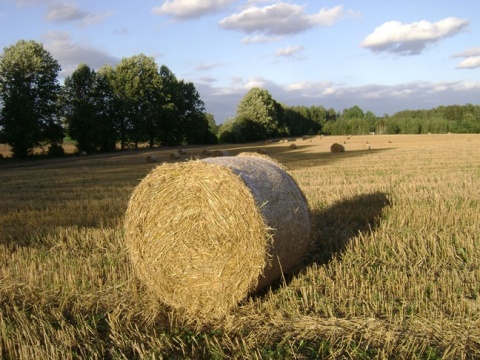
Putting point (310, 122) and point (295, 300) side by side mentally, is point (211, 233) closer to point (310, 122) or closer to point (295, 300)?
point (295, 300)

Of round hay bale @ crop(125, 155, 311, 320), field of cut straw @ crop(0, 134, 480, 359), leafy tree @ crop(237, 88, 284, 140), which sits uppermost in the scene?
leafy tree @ crop(237, 88, 284, 140)

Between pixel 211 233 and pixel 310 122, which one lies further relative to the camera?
pixel 310 122

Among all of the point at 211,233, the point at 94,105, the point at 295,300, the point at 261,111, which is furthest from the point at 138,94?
the point at 295,300

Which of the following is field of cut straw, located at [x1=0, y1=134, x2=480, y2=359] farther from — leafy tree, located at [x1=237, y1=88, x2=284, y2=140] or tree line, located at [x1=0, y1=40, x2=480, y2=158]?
leafy tree, located at [x1=237, y1=88, x2=284, y2=140]

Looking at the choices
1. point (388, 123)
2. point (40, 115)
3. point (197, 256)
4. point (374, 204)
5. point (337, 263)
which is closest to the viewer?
point (197, 256)

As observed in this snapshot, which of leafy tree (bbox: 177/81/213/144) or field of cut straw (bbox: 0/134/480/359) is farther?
leafy tree (bbox: 177/81/213/144)

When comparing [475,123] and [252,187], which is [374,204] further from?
[475,123]

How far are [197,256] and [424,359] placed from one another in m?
2.44

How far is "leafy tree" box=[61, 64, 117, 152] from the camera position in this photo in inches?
1857

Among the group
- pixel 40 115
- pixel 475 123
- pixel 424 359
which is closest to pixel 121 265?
pixel 424 359

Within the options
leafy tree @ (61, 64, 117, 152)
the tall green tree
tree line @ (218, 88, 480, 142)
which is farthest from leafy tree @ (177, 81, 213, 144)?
the tall green tree

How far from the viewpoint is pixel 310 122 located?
101812 mm

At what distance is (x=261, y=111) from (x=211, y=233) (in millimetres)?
66396

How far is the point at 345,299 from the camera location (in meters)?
4.88
